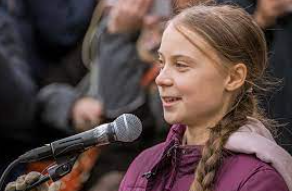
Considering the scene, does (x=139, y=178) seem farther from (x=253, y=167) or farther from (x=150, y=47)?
(x=150, y=47)

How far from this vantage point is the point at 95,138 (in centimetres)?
195

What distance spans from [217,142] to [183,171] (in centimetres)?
13

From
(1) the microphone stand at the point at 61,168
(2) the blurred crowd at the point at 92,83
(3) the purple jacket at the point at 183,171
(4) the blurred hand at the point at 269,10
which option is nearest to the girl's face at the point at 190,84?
(3) the purple jacket at the point at 183,171

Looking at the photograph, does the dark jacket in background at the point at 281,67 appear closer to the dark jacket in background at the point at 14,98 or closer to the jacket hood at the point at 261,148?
the jacket hood at the point at 261,148

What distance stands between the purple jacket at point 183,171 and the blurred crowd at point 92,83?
1.06 m

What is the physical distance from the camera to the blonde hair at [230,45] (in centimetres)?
212

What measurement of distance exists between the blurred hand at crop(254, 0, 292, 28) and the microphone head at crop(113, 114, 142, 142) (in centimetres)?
124

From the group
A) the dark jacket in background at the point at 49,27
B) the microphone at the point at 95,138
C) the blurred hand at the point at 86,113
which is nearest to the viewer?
the microphone at the point at 95,138

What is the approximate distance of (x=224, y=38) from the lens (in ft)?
7.08

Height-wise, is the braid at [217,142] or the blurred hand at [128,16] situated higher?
the braid at [217,142]

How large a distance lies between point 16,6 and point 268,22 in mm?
1216

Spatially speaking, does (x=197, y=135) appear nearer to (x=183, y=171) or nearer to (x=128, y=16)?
(x=183, y=171)

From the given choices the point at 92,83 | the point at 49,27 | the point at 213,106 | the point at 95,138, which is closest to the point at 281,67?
the point at 92,83

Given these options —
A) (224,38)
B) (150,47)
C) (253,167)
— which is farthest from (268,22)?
(253,167)
